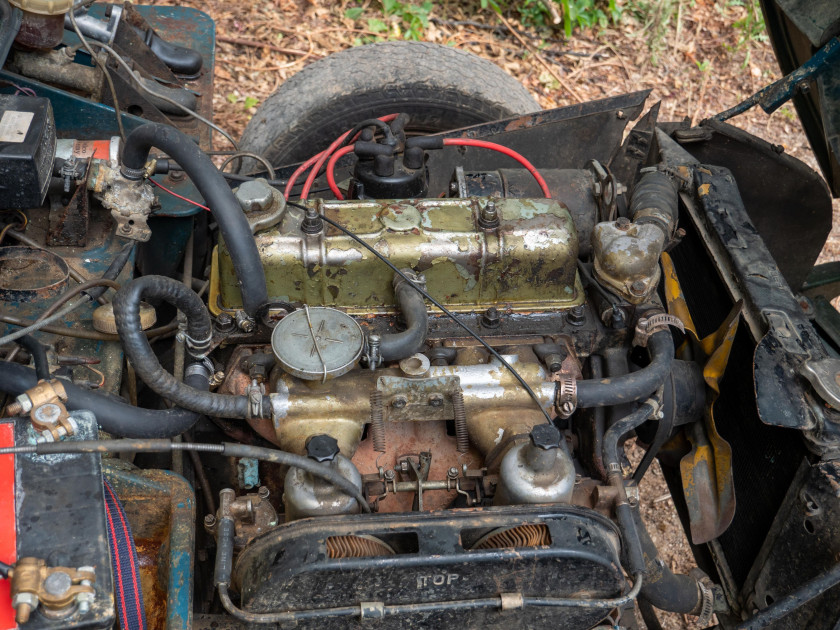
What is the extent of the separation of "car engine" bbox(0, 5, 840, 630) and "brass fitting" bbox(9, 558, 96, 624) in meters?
0.07

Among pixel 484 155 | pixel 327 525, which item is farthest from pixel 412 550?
pixel 484 155

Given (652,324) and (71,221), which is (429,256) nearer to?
(652,324)

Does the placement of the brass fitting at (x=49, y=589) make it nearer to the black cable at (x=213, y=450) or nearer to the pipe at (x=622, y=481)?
the black cable at (x=213, y=450)

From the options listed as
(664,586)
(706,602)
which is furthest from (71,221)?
(706,602)

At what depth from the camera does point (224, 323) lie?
7.07 feet

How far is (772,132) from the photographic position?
16.0 ft

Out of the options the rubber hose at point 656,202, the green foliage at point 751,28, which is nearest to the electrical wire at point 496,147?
the rubber hose at point 656,202

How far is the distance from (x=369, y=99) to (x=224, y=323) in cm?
137

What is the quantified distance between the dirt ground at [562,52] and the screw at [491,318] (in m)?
2.64

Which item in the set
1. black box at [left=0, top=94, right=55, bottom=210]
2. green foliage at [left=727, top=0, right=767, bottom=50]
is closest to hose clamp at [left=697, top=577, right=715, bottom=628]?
black box at [left=0, top=94, right=55, bottom=210]

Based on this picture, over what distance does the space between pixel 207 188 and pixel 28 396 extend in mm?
611

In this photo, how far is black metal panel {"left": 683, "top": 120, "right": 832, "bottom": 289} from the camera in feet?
9.21

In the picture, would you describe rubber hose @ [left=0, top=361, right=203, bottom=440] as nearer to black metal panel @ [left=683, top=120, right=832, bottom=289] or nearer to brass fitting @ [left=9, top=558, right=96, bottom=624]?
brass fitting @ [left=9, top=558, right=96, bottom=624]

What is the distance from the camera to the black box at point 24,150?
1959 millimetres
